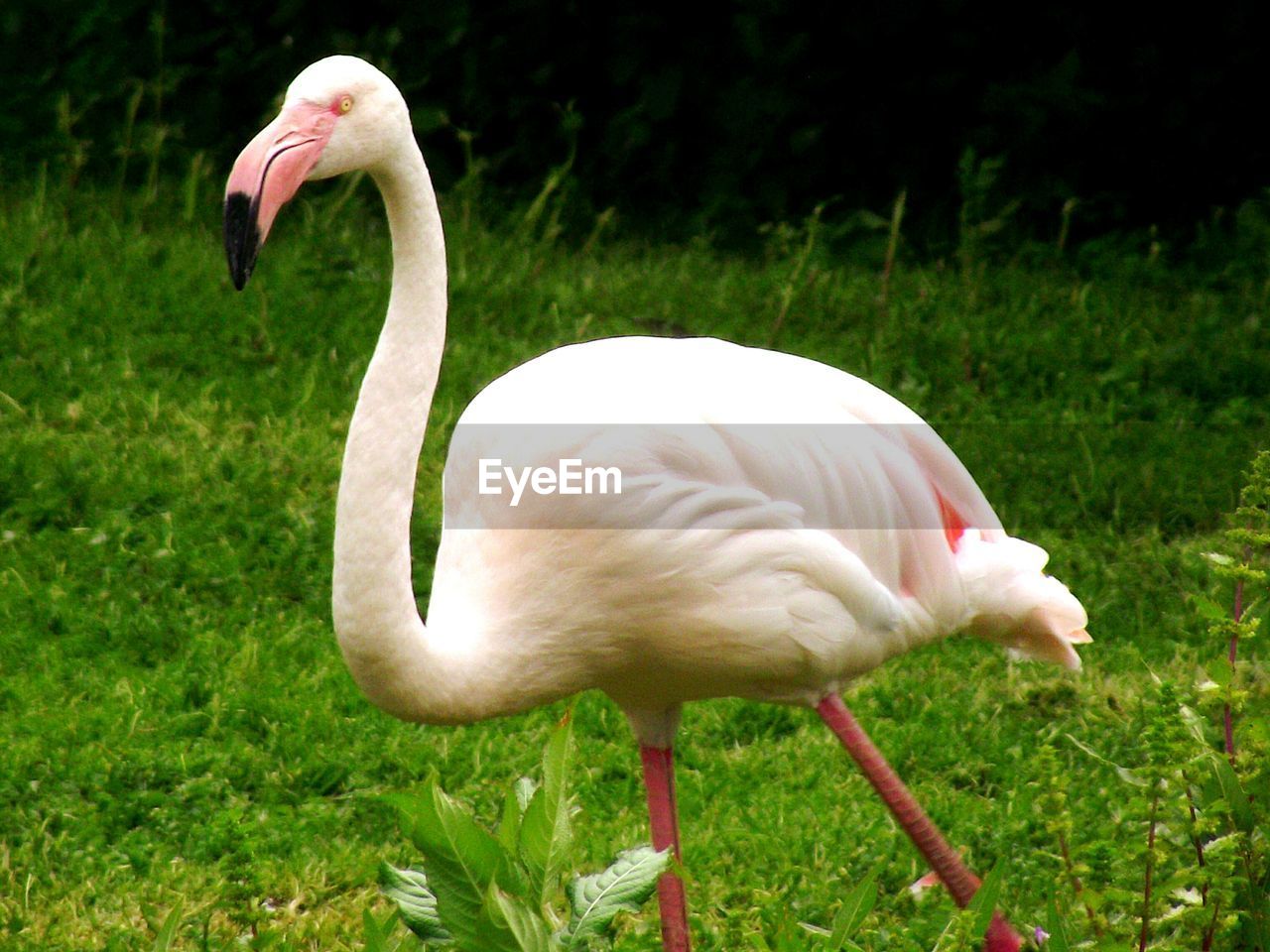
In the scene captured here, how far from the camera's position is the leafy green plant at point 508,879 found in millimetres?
2389

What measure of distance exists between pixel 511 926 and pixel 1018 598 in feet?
5.53

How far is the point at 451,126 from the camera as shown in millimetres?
7750

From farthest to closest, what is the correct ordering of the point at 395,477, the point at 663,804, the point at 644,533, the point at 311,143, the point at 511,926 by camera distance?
the point at 663,804
the point at 644,533
the point at 395,477
the point at 311,143
the point at 511,926

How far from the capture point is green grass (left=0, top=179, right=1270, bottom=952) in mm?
3836

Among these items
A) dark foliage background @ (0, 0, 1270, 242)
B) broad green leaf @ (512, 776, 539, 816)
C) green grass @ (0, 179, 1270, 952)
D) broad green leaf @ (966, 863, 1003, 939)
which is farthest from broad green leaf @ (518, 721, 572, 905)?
dark foliage background @ (0, 0, 1270, 242)

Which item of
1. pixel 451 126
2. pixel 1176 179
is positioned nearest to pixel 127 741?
pixel 451 126

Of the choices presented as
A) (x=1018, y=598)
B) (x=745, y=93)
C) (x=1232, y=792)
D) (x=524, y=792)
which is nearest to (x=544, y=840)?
(x=524, y=792)

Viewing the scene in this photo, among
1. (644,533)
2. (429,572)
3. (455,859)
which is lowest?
(429,572)

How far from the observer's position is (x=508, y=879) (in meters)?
2.43

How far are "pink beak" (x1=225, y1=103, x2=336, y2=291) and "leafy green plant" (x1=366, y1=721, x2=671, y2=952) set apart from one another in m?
0.85

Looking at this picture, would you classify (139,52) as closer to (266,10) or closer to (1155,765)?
(266,10)

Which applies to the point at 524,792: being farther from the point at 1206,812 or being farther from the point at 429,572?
the point at 429,572

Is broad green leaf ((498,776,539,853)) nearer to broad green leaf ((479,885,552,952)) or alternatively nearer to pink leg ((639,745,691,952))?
broad green leaf ((479,885,552,952))

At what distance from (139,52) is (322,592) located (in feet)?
11.7
